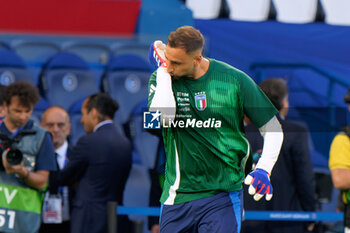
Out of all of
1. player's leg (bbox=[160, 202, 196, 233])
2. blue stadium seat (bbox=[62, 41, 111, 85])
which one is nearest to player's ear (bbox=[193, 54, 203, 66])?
player's leg (bbox=[160, 202, 196, 233])

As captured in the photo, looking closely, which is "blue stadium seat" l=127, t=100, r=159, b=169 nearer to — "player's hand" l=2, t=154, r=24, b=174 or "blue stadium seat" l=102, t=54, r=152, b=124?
"blue stadium seat" l=102, t=54, r=152, b=124

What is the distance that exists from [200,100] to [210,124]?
0.47 feet

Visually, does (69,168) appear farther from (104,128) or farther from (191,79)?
(191,79)

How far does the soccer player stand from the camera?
383cm

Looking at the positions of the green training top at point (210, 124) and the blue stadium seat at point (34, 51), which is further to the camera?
the blue stadium seat at point (34, 51)

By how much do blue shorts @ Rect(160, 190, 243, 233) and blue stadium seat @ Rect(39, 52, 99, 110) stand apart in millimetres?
4858

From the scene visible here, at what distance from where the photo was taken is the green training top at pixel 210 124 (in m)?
3.84

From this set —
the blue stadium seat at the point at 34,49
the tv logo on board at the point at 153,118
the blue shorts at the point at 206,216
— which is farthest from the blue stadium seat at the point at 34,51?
the blue shorts at the point at 206,216

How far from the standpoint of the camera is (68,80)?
8.62 m

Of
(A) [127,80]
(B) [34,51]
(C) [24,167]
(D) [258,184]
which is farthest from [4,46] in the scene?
(D) [258,184]

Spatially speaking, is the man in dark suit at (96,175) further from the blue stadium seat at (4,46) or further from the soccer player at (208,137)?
the blue stadium seat at (4,46)

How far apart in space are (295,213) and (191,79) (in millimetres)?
2125

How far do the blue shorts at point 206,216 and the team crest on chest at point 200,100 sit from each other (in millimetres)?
488

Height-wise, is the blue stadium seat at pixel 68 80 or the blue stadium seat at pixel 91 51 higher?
the blue stadium seat at pixel 91 51
